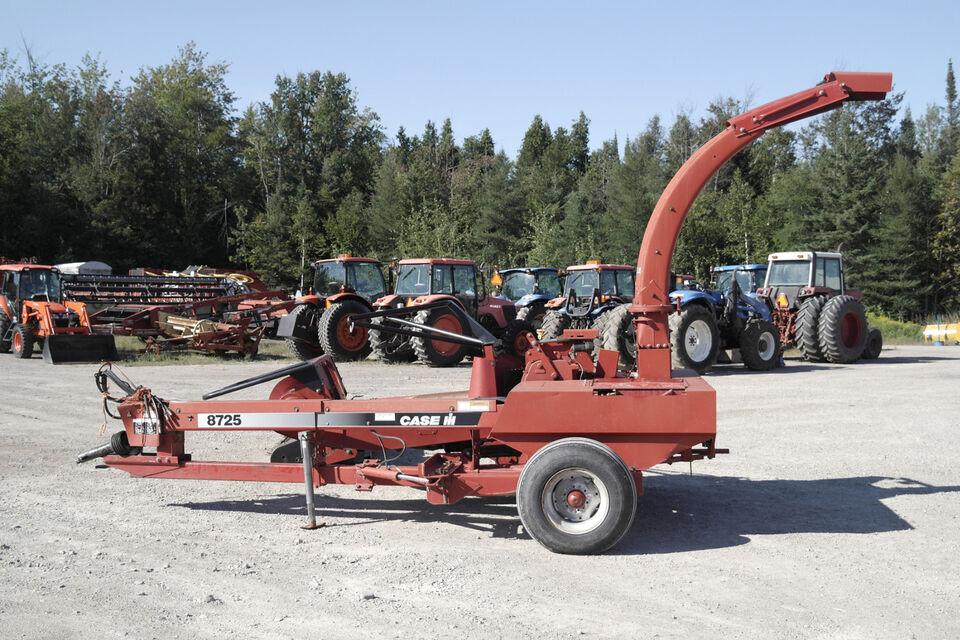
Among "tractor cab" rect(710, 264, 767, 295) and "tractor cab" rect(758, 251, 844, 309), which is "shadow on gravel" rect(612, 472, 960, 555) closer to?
"tractor cab" rect(758, 251, 844, 309)

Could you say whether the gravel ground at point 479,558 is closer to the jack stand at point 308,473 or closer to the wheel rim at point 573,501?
the jack stand at point 308,473

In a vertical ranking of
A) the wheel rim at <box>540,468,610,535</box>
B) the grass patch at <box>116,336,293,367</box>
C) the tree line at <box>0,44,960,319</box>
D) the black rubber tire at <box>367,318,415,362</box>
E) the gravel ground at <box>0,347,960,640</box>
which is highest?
the tree line at <box>0,44,960,319</box>

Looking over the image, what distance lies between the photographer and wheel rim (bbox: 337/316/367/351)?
17688 millimetres

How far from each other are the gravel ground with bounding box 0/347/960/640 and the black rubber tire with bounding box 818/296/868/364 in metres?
8.95

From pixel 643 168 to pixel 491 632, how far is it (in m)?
48.5

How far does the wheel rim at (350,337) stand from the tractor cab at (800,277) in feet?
29.3

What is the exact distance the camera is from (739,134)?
→ 19.0 feet

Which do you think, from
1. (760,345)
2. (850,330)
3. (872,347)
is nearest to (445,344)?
(760,345)

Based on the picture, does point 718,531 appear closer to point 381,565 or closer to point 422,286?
point 381,565

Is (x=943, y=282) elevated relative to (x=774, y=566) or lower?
elevated

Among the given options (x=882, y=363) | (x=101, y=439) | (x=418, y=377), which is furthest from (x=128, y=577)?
(x=882, y=363)

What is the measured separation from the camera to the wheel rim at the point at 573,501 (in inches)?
200

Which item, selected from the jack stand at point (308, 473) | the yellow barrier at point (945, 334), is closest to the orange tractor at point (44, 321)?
the jack stand at point (308, 473)

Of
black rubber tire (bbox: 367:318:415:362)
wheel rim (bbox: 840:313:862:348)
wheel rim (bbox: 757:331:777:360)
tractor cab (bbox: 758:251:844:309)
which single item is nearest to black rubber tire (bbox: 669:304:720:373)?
wheel rim (bbox: 757:331:777:360)
